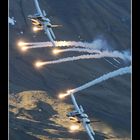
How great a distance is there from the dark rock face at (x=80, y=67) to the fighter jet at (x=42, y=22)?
0.03 m

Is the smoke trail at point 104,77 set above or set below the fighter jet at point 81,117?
above

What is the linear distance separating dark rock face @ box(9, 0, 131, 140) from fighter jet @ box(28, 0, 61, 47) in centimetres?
3

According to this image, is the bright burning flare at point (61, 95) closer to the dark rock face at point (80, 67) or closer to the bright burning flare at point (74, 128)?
the dark rock face at point (80, 67)

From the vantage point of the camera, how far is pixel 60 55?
2.67 m

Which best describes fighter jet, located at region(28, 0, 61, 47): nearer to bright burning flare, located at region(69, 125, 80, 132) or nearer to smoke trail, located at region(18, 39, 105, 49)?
smoke trail, located at region(18, 39, 105, 49)

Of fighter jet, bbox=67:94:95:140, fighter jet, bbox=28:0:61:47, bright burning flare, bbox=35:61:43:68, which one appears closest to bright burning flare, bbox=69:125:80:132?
fighter jet, bbox=67:94:95:140

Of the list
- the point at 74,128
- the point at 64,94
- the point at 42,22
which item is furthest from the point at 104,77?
the point at 42,22

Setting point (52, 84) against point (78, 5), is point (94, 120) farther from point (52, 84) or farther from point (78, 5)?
point (78, 5)

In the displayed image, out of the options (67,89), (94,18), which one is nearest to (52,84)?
(67,89)

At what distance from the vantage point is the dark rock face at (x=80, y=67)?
8.50ft

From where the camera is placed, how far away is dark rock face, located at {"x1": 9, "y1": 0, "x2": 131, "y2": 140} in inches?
102

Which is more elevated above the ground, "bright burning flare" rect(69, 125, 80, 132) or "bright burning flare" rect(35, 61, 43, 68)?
"bright burning flare" rect(35, 61, 43, 68)

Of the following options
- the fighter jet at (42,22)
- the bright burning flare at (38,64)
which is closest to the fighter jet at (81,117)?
the bright burning flare at (38,64)

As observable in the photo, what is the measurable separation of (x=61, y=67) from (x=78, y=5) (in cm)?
43
